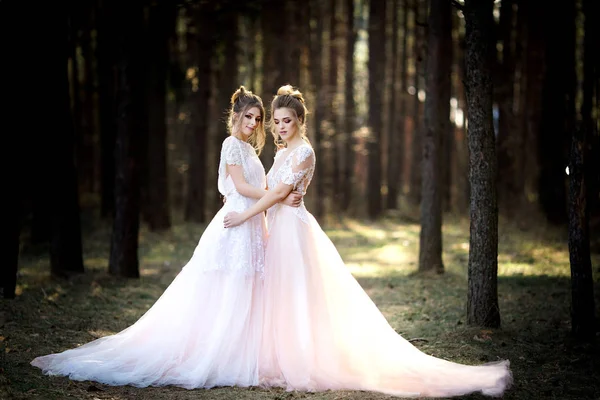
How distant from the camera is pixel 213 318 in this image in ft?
21.1

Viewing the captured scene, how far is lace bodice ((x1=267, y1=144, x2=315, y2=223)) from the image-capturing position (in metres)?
6.55

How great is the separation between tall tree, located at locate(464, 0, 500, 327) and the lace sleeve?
7.56 feet

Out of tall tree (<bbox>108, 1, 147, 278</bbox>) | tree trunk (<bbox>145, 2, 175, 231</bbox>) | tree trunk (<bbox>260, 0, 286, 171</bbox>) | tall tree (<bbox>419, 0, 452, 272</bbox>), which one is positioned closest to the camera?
tall tree (<bbox>108, 1, 147, 278</bbox>)

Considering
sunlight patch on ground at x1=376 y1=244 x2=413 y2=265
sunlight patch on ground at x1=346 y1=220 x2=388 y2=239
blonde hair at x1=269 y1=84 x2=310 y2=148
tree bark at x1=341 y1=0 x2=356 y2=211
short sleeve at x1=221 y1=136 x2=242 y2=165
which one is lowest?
sunlight patch on ground at x1=376 y1=244 x2=413 y2=265

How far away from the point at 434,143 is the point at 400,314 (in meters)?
3.67

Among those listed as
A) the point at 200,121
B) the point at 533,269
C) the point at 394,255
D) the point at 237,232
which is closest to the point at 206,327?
the point at 237,232

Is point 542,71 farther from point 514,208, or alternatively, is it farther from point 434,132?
point 434,132

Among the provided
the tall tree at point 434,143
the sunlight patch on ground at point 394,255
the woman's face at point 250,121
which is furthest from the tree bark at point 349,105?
the woman's face at point 250,121

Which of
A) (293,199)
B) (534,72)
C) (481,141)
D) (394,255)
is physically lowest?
(394,255)

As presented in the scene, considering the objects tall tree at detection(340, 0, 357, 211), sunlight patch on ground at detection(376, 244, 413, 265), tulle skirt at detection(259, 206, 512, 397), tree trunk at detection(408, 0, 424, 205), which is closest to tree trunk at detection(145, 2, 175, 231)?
sunlight patch on ground at detection(376, 244, 413, 265)

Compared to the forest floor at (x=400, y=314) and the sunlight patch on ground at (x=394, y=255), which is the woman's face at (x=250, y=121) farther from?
the sunlight patch on ground at (x=394, y=255)

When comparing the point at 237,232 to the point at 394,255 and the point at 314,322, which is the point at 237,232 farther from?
the point at 394,255

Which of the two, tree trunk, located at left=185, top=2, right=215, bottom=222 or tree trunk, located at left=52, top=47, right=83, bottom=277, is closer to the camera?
tree trunk, located at left=52, top=47, right=83, bottom=277

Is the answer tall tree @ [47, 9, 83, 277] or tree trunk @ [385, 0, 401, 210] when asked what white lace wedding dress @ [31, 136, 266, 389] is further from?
tree trunk @ [385, 0, 401, 210]
